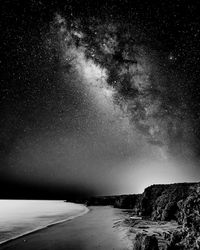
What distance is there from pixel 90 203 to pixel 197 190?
76003 millimetres

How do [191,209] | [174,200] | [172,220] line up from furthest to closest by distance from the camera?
[174,200] < [172,220] < [191,209]

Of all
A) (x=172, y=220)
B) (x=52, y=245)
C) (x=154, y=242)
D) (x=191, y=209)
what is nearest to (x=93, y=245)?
(x=52, y=245)

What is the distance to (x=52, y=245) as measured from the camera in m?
13.8

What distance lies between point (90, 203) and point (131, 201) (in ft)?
84.9

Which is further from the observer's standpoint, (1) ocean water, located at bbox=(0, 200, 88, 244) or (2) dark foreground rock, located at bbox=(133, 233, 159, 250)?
(1) ocean water, located at bbox=(0, 200, 88, 244)

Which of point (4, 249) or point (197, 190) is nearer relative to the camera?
point (197, 190)

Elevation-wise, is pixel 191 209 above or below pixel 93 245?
above

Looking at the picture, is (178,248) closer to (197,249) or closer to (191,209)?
(197,249)

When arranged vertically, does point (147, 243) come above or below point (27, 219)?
above

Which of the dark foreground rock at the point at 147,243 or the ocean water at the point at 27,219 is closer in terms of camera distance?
the dark foreground rock at the point at 147,243

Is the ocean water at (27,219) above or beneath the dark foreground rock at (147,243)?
beneath

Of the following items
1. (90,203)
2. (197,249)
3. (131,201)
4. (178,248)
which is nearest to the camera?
(197,249)

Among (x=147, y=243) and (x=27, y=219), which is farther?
(x=27, y=219)

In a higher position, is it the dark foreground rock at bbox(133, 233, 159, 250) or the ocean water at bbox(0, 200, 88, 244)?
the dark foreground rock at bbox(133, 233, 159, 250)
